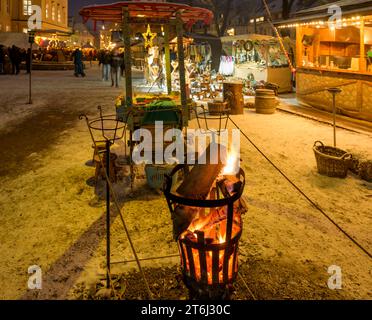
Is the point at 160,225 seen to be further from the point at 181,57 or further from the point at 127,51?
the point at 181,57

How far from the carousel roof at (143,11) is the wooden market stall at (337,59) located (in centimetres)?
558

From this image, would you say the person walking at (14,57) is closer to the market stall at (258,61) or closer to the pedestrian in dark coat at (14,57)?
the pedestrian in dark coat at (14,57)

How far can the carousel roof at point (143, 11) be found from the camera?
6438 mm

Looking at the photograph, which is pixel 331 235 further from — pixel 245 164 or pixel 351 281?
pixel 245 164

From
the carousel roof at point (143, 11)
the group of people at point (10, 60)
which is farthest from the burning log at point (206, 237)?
the group of people at point (10, 60)

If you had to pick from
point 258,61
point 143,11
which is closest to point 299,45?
point 258,61

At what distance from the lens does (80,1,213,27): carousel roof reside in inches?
253

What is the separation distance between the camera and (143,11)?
7215 mm

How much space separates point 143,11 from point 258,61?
14.9 meters

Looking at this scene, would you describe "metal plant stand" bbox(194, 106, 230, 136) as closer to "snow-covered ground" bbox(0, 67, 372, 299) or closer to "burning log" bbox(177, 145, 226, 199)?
"snow-covered ground" bbox(0, 67, 372, 299)

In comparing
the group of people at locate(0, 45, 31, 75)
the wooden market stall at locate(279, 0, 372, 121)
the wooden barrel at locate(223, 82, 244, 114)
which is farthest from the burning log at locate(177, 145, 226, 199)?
the group of people at locate(0, 45, 31, 75)

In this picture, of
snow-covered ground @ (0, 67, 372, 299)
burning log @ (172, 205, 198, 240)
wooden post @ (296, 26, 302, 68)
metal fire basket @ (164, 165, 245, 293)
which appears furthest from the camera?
wooden post @ (296, 26, 302, 68)

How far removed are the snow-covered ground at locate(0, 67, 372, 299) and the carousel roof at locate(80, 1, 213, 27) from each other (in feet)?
10.0

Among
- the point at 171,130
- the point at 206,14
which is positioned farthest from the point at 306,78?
the point at 171,130
